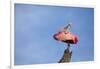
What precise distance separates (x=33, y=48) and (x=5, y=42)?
27 centimetres

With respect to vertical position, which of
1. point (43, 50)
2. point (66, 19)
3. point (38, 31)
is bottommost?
point (43, 50)

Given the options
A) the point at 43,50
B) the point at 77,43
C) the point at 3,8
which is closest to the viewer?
the point at 3,8

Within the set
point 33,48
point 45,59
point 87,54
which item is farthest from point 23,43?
point 87,54

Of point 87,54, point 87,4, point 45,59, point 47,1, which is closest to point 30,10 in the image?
point 47,1

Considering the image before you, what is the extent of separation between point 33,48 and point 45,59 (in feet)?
0.54

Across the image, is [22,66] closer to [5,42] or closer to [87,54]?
[5,42]

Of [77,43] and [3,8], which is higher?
[3,8]

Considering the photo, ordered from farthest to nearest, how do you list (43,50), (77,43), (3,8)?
(77,43) → (43,50) → (3,8)

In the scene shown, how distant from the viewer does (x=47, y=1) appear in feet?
6.37

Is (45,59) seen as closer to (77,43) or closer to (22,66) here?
(22,66)

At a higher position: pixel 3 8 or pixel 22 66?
pixel 3 8

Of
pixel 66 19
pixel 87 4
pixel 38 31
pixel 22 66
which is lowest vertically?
pixel 22 66

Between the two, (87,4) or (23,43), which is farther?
(87,4)

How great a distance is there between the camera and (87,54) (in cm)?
210
